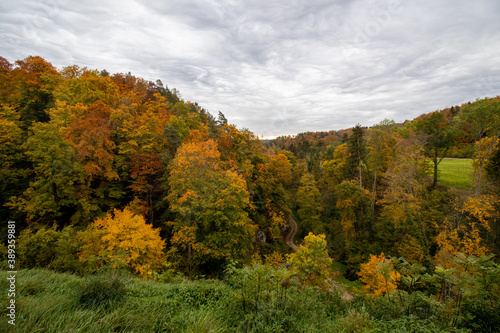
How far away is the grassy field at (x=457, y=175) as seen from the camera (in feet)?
73.4

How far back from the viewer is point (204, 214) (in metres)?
14.3

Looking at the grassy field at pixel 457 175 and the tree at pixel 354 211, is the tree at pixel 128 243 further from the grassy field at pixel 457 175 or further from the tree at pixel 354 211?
the grassy field at pixel 457 175

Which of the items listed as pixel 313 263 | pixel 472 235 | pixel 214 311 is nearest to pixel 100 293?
pixel 214 311

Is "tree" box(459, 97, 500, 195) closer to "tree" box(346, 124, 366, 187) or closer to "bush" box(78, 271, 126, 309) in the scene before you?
"tree" box(346, 124, 366, 187)

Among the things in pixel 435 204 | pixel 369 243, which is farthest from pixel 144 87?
pixel 435 204

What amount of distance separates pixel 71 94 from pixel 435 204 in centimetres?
3864

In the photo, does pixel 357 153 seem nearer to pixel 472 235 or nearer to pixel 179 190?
pixel 472 235

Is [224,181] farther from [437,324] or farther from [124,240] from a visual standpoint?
[437,324]

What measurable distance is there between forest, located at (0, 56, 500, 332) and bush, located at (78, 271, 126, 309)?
1.4 inches

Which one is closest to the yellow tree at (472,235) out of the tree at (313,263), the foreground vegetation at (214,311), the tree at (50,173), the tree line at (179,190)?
the tree line at (179,190)

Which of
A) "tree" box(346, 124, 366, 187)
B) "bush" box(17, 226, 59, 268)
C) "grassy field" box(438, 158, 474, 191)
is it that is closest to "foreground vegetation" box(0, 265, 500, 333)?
"bush" box(17, 226, 59, 268)

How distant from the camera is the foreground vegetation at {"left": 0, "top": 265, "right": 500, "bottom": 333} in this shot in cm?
370

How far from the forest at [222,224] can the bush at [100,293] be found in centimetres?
4

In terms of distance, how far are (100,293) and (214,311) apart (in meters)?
2.78
